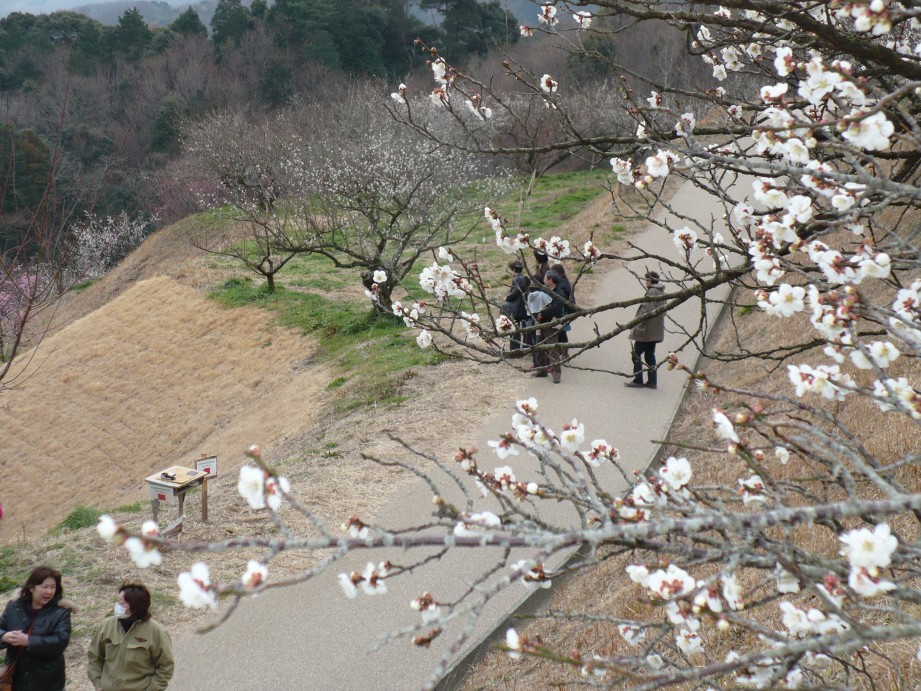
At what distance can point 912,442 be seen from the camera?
20.4ft

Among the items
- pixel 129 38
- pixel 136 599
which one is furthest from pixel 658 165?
pixel 129 38

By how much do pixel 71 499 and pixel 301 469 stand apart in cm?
626

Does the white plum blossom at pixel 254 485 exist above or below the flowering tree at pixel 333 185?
above

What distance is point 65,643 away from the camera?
4.89 meters

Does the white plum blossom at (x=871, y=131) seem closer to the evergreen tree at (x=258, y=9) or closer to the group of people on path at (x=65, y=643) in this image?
the group of people on path at (x=65, y=643)

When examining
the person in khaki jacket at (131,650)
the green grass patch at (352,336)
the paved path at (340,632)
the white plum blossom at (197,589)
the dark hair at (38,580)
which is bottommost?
the green grass patch at (352,336)

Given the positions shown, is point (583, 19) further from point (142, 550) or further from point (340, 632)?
point (142, 550)

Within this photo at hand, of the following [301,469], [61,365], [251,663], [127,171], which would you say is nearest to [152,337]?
[61,365]

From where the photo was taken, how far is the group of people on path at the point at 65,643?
15.4 ft

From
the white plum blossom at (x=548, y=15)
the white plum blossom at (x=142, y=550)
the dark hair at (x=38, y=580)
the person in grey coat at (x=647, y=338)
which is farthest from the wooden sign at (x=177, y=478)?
Answer: the white plum blossom at (x=142, y=550)

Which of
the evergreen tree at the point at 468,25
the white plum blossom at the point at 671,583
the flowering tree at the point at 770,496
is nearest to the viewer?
the flowering tree at the point at 770,496

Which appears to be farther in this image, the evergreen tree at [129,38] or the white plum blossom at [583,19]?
the evergreen tree at [129,38]

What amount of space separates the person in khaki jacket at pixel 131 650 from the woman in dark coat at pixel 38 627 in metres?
0.26

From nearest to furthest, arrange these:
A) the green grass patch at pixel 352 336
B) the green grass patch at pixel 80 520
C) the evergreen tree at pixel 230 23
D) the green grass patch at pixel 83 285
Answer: the green grass patch at pixel 80 520 < the green grass patch at pixel 352 336 < the green grass patch at pixel 83 285 < the evergreen tree at pixel 230 23
